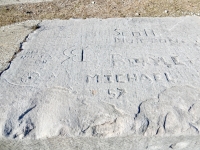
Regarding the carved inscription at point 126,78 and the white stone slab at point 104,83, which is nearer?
the white stone slab at point 104,83

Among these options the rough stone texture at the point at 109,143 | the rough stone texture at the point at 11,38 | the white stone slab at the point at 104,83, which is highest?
the white stone slab at the point at 104,83

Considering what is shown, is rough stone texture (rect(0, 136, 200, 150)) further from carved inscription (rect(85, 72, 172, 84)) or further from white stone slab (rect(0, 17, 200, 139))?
carved inscription (rect(85, 72, 172, 84))

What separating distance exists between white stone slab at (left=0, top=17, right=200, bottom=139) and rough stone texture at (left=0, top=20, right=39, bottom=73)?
0.40 ft

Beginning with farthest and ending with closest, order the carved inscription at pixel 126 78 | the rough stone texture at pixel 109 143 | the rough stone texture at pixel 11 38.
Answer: the rough stone texture at pixel 11 38 → the carved inscription at pixel 126 78 → the rough stone texture at pixel 109 143

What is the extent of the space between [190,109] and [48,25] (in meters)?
2.07

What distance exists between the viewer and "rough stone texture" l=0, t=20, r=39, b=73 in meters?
2.75

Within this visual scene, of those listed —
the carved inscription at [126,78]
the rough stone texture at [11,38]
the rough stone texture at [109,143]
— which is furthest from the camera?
the rough stone texture at [11,38]

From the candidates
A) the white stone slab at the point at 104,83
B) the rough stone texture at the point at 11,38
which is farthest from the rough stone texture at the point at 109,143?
the rough stone texture at the point at 11,38

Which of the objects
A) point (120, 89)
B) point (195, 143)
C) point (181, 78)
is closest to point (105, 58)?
point (120, 89)

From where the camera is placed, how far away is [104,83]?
2.20 metres

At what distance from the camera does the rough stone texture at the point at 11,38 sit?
2.75 m

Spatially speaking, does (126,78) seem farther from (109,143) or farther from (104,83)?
(109,143)

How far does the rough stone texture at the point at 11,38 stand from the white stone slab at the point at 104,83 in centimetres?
12

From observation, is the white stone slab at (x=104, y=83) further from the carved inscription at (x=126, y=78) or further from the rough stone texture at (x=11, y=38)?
the rough stone texture at (x=11, y=38)
